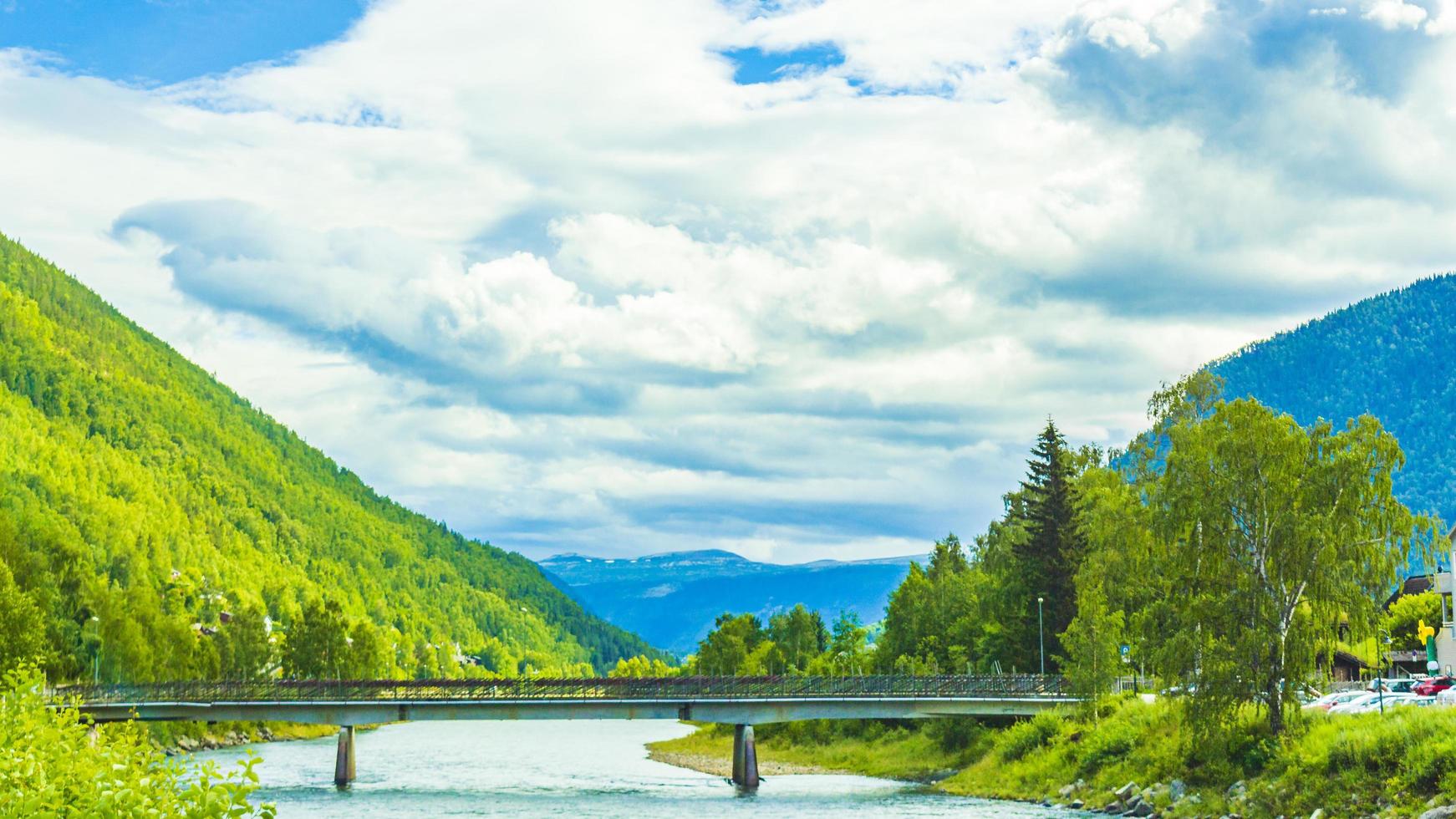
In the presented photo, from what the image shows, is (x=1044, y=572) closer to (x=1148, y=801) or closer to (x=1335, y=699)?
(x=1335, y=699)

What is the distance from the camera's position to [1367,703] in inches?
3233

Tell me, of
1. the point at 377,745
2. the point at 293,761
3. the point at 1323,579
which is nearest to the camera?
the point at 1323,579

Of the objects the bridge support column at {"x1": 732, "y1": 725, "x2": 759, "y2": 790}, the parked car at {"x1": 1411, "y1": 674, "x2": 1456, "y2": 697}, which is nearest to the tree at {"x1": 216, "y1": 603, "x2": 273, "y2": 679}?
the bridge support column at {"x1": 732, "y1": 725, "x2": 759, "y2": 790}

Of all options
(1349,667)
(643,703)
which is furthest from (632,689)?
(1349,667)

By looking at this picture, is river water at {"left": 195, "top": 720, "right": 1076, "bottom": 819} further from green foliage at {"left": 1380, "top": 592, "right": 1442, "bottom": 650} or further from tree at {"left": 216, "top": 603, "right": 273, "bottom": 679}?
green foliage at {"left": 1380, "top": 592, "right": 1442, "bottom": 650}

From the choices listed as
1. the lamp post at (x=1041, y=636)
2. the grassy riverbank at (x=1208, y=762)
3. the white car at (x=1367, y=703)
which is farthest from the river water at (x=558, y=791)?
the lamp post at (x=1041, y=636)

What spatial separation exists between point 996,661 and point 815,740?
24112 millimetres

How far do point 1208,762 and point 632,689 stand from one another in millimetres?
51266

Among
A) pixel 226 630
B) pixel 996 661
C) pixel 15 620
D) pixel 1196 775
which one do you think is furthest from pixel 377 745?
pixel 1196 775

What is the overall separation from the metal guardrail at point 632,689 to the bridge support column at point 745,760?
2.75 metres

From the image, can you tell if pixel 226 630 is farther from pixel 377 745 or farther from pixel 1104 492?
pixel 1104 492

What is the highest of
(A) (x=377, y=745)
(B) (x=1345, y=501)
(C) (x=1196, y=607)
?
(B) (x=1345, y=501)

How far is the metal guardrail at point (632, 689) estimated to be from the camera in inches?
4390

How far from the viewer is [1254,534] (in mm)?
74000
